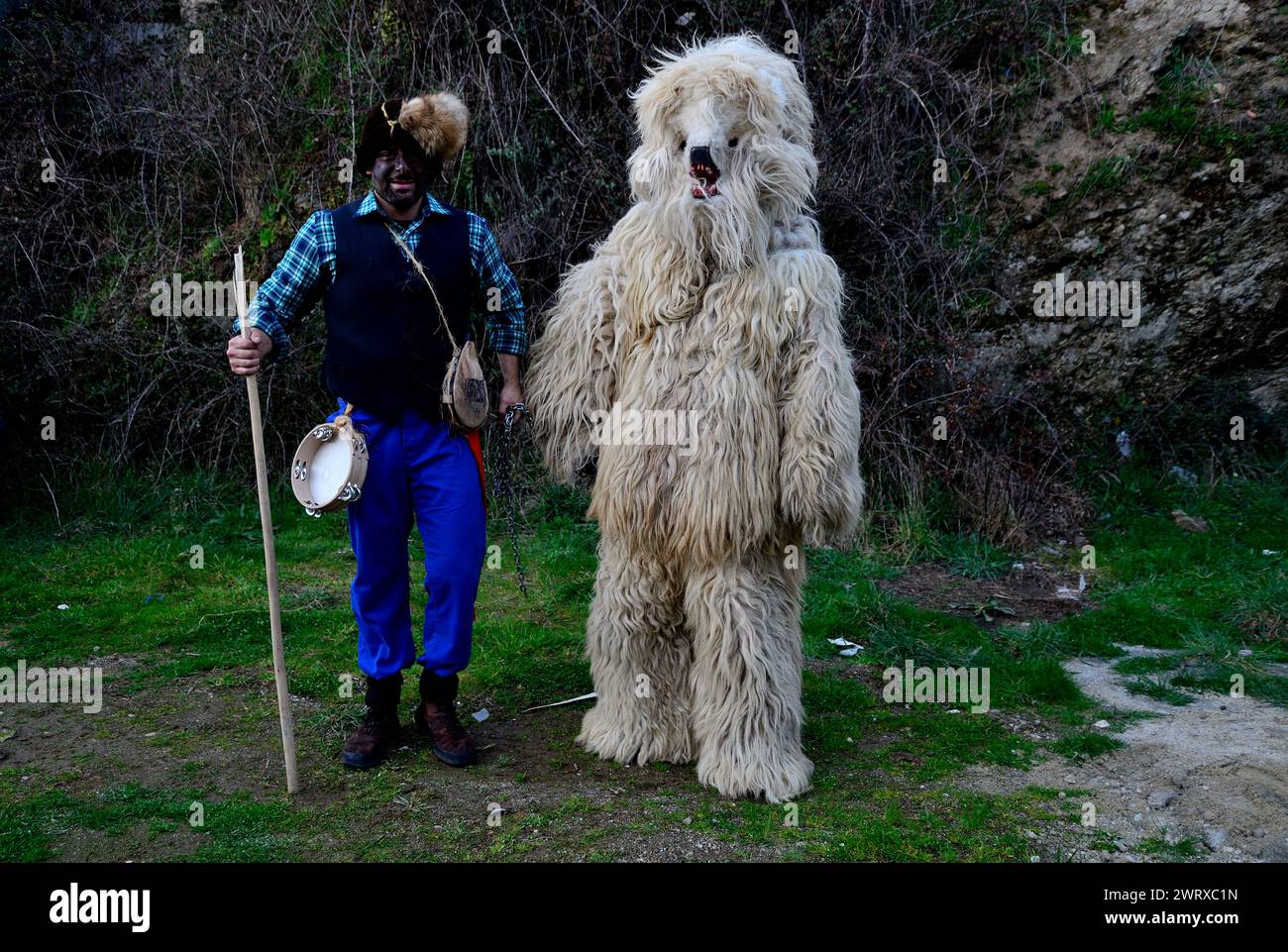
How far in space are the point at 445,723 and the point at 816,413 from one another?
5.75 ft

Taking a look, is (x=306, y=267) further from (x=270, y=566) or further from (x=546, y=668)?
(x=546, y=668)

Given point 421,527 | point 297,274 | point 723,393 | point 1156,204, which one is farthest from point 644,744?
point 1156,204

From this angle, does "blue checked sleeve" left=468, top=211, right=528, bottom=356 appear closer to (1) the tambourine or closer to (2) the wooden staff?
(1) the tambourine

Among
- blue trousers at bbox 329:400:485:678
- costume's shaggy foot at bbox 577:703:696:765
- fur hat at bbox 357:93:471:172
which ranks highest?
fur hat at bbox 357:93:471:172

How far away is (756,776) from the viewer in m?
3.54

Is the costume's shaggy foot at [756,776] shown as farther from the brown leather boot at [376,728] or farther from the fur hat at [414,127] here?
the fur hat at [414,127]

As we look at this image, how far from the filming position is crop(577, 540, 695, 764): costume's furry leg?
12.2 ft

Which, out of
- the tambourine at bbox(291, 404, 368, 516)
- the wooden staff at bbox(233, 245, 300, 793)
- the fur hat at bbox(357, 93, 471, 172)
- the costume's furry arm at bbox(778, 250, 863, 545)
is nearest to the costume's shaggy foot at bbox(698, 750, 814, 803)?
the costume's furry arm at bbox(778, 250, 863, 545)

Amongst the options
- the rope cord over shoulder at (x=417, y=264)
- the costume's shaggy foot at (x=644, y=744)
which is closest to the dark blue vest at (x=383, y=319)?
the rope cord over shoulder at (x=417, y=264)

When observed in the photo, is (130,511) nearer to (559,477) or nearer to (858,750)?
(559,477)

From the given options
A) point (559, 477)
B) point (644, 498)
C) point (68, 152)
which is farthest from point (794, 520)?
point (68, 152)

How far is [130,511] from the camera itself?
6.39 meters

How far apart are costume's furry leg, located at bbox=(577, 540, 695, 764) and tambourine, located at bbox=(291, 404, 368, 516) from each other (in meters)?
0.92

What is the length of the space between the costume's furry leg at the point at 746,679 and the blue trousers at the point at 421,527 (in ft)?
2.63
